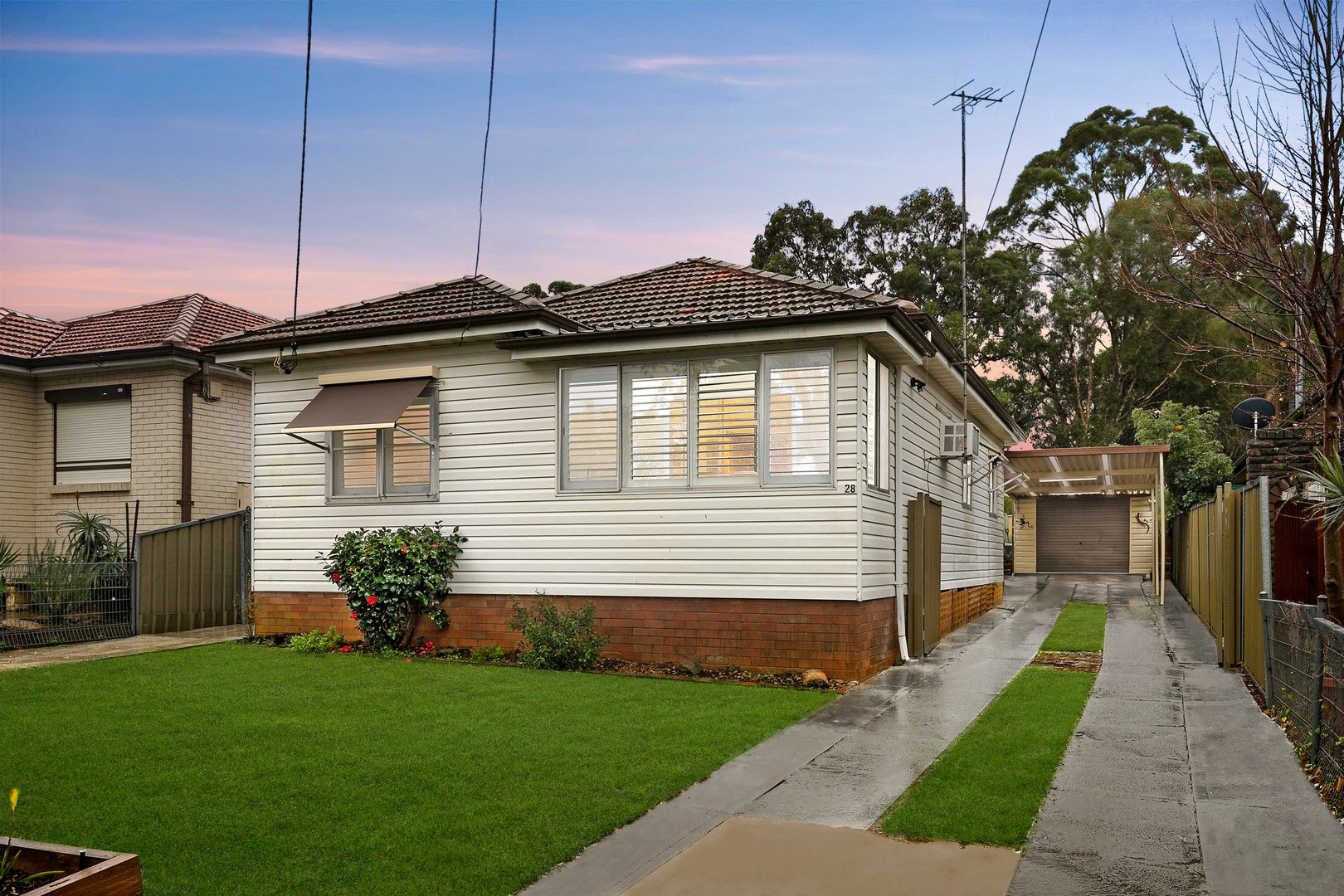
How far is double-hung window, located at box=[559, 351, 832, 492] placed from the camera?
1162cm

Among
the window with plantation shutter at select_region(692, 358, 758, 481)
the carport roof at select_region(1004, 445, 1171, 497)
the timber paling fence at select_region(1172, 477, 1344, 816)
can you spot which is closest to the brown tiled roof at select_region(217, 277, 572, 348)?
the window with plantation shutter at select_region(692, 358, 758, 481)

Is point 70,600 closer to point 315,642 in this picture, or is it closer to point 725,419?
point 315,642

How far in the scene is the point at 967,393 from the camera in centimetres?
1684

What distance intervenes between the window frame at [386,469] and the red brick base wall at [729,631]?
1382 millimetres

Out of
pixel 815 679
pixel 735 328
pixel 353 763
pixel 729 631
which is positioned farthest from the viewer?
pixel 729 631

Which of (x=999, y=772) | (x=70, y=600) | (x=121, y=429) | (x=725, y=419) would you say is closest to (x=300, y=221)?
(x=725, y=419)

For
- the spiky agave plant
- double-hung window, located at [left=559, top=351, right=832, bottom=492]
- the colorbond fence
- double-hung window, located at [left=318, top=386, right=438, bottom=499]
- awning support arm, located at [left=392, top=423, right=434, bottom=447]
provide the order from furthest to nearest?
1. double-hung window, located at [left=318, top=386, right=438, bottom=499]
2. awning support arm, located at [left=392, top=423, right=434, bottom=447]
3. double-hung window, located at [left=559, top=351, right=832, bottom=492]
4. the colorbond fence
5. the spiky agave plant

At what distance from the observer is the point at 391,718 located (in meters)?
9.07

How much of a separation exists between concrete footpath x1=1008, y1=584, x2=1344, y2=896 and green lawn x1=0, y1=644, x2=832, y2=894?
240 cm

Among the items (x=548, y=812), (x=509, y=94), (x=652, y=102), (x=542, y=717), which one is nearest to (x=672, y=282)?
(x=509, y=94)

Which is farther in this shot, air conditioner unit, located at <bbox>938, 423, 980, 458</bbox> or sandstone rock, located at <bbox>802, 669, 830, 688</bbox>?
air conditioner unit, located at <bbox>938, 423, 980, 458</bbox>

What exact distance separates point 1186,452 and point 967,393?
17.6m

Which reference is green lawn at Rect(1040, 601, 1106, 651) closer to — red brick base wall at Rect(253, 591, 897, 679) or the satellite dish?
red brick base wall at Rect(253, 591, 897, 679)

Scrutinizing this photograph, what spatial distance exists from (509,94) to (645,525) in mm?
6612
